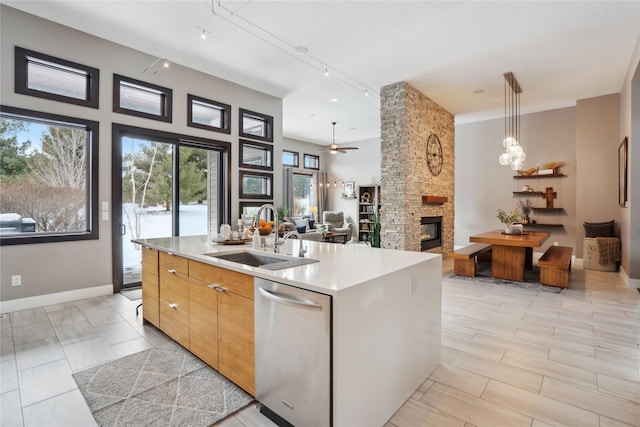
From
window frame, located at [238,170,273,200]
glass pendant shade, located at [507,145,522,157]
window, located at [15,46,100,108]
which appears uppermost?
window, located at [15,46,100,108]

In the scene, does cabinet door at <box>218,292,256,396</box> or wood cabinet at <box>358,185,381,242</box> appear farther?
wood cabinet at <box>358,185,381,242</box>

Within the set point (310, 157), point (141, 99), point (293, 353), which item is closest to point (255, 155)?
point (141, 99)

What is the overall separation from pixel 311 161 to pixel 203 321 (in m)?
9.12

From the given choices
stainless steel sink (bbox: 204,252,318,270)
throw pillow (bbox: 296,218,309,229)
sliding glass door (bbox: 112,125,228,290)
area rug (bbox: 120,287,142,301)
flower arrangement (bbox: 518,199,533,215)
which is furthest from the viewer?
throw pillow (bbox: 296,218,309,229)

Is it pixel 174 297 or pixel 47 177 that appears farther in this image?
pixel 47 177

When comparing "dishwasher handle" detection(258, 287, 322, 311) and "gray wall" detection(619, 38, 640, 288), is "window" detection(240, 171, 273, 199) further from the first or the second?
"gray wall" detection(619, 38, 640, 288)

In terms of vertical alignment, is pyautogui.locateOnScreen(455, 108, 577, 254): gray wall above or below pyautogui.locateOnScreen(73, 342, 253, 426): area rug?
above

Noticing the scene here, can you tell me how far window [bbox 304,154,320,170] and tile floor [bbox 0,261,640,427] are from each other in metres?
7.58

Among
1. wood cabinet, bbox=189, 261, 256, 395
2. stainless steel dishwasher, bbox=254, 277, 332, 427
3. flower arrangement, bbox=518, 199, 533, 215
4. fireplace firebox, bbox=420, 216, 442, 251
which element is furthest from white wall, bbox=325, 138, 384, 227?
stainless steel dishwasher, bbox=254, 277, 332, 427

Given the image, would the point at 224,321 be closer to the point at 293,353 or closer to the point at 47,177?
the point at 293,353

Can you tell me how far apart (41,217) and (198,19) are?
303 cm

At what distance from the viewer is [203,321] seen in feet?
7.29

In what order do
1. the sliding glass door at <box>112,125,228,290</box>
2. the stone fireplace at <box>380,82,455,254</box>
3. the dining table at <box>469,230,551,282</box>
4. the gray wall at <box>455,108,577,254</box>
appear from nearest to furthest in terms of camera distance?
the sliding glass door at <box>112,125,228,290</box>, the dining table at <box>469,230,551,282</box>, the stone fireplace at <box>380,82,455,254</box>, the gray wall at <box>455,108,577,254</box>

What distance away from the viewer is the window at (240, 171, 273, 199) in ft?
19.1
